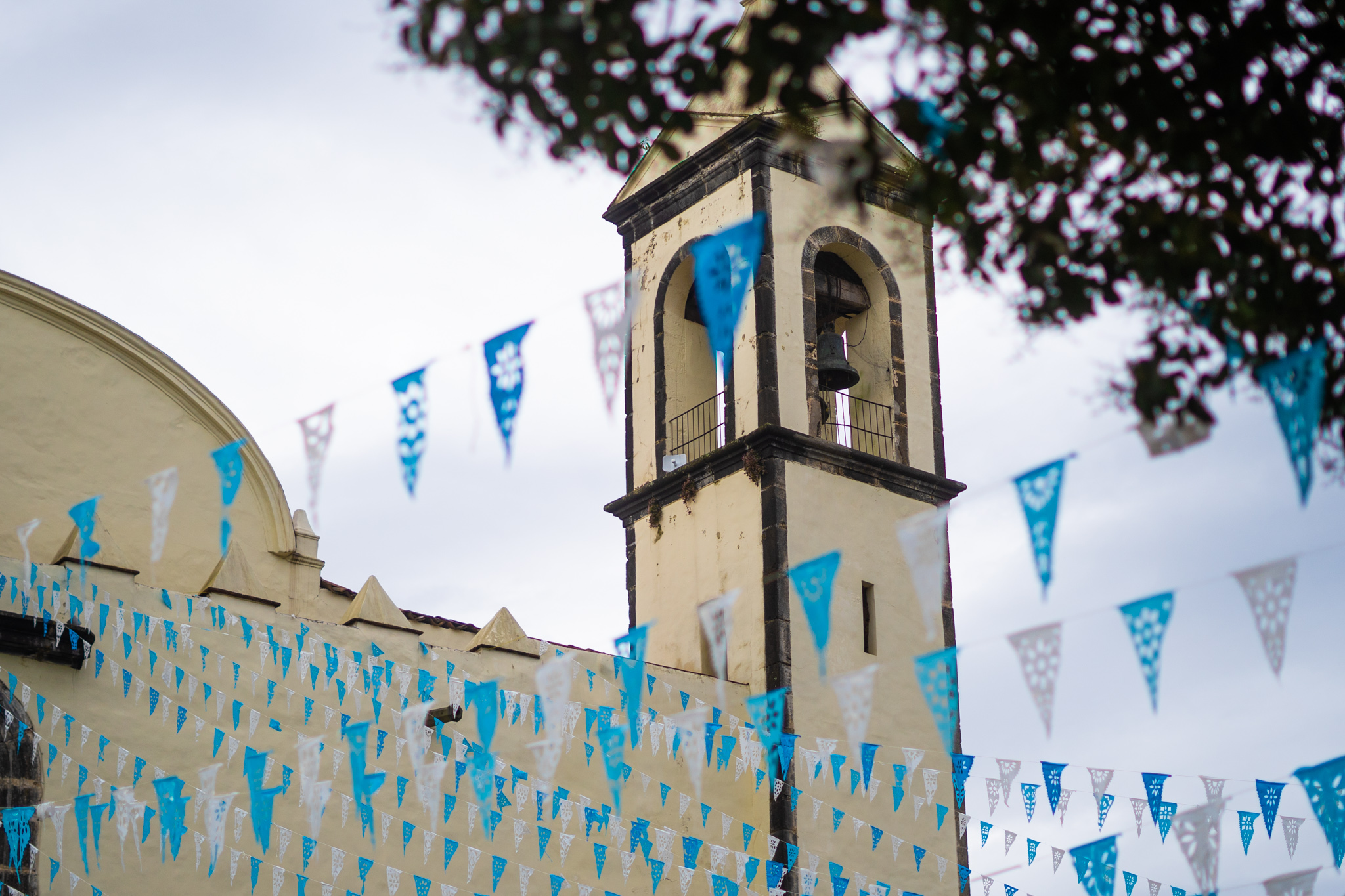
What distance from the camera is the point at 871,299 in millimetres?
15758

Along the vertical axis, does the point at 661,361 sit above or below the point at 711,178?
below

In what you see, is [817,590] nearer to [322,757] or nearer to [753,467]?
[322,757]

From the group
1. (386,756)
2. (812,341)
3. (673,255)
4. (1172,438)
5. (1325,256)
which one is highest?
(673,255)

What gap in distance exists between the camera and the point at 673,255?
15547mm

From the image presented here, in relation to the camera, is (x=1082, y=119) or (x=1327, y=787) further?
(x=1327, y=787)

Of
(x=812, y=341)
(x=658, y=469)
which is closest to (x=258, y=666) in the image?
(x=658, y=469)

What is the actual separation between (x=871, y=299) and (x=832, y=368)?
1.18 meters

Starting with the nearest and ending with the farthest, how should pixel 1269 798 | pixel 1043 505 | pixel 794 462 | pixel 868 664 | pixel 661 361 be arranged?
1. pixel 1043 505
2. pixel 1269 798
3. pixel 868 664
4. pixel 794 462
5. pixel 661 361

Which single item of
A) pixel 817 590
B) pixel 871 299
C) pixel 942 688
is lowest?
pixel 942 688

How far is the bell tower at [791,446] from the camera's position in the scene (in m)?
13.8

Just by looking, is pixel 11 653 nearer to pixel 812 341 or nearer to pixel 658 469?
pixel 658 469

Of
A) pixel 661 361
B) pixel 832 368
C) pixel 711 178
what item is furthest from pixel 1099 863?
pixel 711 178

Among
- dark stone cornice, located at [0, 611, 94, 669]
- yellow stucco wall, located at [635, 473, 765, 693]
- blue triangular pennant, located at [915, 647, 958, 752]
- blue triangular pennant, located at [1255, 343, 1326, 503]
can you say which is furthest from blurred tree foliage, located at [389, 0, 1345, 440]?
yellow stucco wall, located at [635, 473, 765, 693]

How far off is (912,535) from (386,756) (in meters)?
5.41
